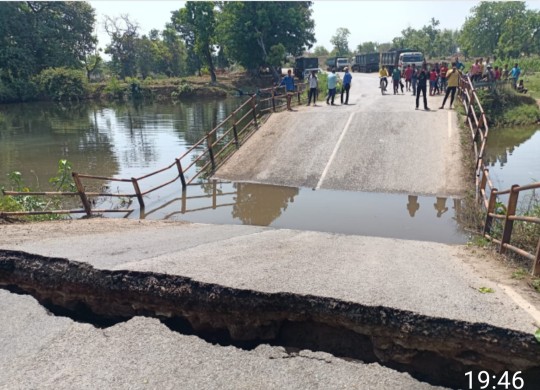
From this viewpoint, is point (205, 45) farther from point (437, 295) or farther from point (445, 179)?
point (437, 295)

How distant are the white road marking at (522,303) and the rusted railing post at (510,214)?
1.72 meters

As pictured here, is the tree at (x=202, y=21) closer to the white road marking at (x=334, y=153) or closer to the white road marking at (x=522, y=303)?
the white road marking at (x=334, y=153)

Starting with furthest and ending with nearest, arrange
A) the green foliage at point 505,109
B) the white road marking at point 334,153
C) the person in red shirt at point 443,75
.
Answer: the person in red shirt at point 443,75 < the green foliage at point 505,109 < the white road marking at point 334,153

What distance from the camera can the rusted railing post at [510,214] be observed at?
5.71 meters

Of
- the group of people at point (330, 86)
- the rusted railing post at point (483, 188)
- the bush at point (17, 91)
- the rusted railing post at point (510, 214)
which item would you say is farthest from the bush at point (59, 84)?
the rusted railing post at point (510, 214)

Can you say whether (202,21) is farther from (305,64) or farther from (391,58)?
(391,58)

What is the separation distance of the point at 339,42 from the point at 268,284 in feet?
378

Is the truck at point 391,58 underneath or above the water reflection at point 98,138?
above

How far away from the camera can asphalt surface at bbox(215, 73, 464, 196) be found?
11.1 m

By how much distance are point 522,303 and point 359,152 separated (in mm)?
9013

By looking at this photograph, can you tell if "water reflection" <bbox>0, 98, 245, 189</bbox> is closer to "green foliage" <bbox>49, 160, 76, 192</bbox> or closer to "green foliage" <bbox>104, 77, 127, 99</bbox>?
"green foliage" <bbox>49, 160, 76, 192</bbox>

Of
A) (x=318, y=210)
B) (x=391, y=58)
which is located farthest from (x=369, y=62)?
(x=318, y=210)

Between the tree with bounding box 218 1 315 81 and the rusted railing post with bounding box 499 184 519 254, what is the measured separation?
43718 mm

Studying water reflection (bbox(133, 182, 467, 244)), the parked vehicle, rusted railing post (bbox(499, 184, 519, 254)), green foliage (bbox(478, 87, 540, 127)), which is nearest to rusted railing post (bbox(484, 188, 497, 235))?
water reflection (bbox(133, 182, 467, 244))
